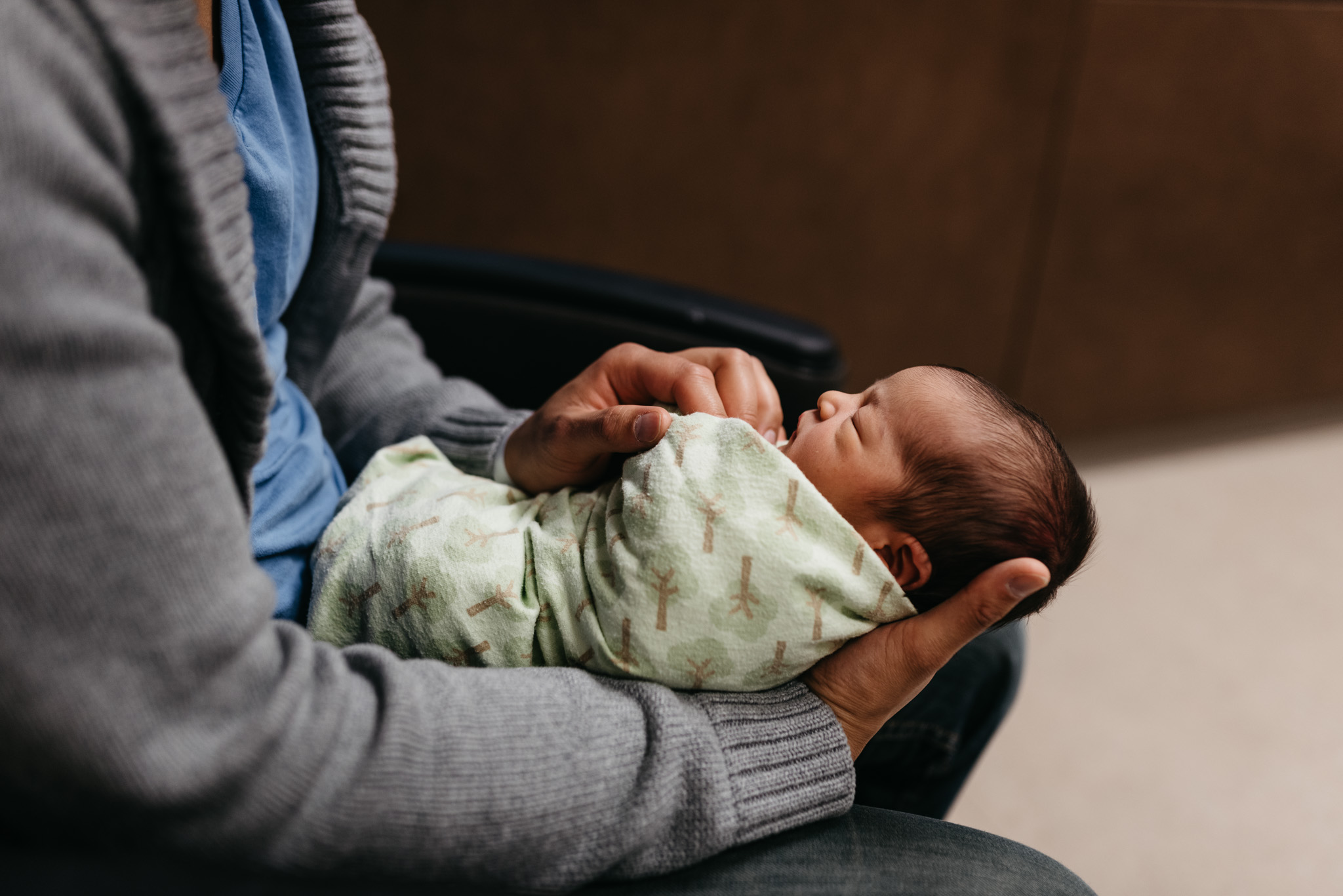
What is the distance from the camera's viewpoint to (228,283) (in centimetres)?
43

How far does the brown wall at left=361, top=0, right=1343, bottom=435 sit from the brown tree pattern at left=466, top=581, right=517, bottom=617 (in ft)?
3.24

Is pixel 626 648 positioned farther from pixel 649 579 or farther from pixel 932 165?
pixel 932 165

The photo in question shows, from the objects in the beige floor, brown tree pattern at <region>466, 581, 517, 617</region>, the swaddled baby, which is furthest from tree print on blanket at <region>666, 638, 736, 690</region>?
the beige floor

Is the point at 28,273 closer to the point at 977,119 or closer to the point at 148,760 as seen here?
the point at 148,760

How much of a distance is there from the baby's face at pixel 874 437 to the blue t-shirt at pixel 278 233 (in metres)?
0.34

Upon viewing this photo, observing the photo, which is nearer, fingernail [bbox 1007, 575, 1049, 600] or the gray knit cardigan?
the gray knit cardigan

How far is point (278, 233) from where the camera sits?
585 mm

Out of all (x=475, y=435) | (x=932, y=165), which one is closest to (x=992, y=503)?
(x=475, y=435)

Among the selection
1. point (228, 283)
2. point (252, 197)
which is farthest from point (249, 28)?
point (228, 283)

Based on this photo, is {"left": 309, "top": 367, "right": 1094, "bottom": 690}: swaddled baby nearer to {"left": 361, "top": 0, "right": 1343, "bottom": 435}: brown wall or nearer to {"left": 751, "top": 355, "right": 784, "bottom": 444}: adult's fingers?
{"left": 751, "top": 355, "right": 784, "bottom": 444}: adult's fingers

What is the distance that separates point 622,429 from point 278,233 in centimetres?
25

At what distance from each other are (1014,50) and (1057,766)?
3.72 ft

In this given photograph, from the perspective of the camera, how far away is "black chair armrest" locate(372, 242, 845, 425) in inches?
33.6

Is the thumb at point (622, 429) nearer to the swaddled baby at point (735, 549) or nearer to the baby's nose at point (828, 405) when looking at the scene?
the swaddled baby at point (735, 549)
